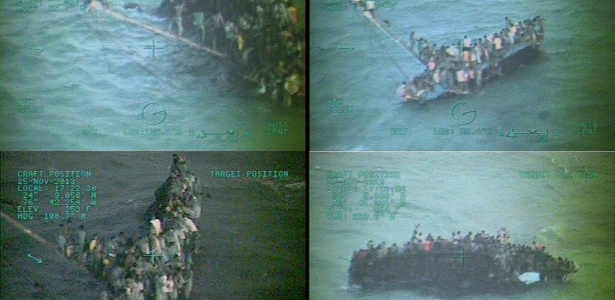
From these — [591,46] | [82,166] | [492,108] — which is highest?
[591,46]

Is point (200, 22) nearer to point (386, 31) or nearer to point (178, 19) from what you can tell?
point (178, 19)

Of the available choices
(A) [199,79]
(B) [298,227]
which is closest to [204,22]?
(A) [199,79]

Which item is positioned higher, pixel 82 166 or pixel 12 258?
pixel 82 166

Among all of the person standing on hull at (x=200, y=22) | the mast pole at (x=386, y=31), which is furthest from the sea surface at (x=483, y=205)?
the person standing on hull at (x=200, y=22)

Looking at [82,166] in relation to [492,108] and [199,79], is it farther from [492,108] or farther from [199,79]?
[492,108]

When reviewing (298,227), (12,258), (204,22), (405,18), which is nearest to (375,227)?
(298,227)

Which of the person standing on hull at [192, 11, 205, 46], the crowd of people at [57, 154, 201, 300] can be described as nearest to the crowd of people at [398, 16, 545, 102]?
the person standing on hull at [192, 11, 205, 46]

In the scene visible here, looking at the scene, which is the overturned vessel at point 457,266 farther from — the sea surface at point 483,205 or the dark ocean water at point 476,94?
the dark ocean water at point 476,94
